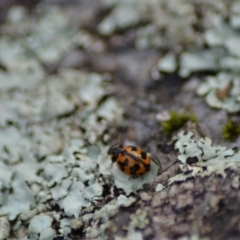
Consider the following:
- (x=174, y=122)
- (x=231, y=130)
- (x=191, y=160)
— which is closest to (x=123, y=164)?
(x=191, y=160)

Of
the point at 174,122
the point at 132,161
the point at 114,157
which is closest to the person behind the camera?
the point at 132,161

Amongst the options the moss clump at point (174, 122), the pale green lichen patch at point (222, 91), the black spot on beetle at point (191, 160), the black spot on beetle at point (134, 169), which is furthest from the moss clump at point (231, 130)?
the black spot on beetle at point (134, 169)

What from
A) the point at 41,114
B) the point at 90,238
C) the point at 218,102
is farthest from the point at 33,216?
the point at 218,102

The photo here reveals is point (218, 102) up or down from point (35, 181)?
up

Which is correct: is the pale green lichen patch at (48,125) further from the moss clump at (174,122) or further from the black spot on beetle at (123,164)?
the moss clump at (174,122)

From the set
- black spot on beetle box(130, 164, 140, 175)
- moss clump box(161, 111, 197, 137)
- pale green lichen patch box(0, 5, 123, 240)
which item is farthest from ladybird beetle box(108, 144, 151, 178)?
moss clump box(161, 111, 197, 137)

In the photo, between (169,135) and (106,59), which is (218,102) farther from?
(106,59)

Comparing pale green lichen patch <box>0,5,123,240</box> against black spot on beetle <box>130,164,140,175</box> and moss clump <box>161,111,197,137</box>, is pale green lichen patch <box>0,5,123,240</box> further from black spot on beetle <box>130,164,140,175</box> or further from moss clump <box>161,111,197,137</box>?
moss clump <box>161,111,197,137</box>

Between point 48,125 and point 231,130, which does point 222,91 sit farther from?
point 48,125
